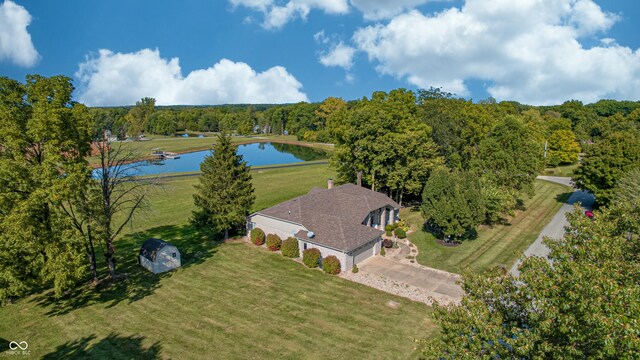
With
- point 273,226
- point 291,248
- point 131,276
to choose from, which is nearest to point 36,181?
point 131,276

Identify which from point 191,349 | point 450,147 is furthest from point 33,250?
point 450,147

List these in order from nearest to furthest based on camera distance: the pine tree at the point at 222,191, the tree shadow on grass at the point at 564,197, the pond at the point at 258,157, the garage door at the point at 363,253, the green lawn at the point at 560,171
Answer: the garage door at the point at 363,253 < the pine tree at the point at 222,191 < the tree shadow on grass at the point at 564,197 < the green lawn at the point at 560,171 < the pond at the point at 258,157

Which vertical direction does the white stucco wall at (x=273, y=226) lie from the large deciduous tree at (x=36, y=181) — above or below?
below

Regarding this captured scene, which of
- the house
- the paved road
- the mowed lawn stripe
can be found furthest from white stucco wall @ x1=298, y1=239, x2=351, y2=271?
the paved road

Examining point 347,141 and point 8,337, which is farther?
point 347,141

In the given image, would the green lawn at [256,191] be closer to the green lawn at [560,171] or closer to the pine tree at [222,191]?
the pine tree at [222,191]

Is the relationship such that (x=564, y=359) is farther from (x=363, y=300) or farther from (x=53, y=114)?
(x=53, y=114)

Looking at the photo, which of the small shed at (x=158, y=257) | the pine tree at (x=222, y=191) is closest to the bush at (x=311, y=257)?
the pine tree at (x=222, y=191)
